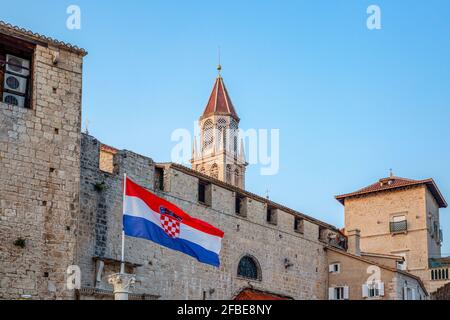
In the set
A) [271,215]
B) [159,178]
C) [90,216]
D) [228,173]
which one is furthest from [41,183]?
[228,173]

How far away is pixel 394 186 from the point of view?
4669 centimetres

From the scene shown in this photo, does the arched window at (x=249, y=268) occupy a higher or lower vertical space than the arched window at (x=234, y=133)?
lower

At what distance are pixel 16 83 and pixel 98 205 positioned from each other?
550 centimetres

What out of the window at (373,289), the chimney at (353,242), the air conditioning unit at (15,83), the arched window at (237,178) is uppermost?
the arched window at (237,178)

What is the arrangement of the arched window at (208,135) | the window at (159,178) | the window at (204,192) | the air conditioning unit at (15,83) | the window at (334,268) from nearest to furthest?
1. the air conditioning unit at (15,83)
2. the window at (159,178)
3. the window at (204,192)
4. the window at (334,268)
5. the arched window at (208,135)

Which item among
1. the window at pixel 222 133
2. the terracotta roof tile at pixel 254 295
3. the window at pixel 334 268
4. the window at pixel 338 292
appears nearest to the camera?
the terracotta roof tile at pixel 254 295

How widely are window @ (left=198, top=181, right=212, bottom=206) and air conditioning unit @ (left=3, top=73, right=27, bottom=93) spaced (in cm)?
1117

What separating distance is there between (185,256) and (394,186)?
21.8 m

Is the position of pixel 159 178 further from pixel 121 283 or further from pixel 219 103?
pixel 219 103

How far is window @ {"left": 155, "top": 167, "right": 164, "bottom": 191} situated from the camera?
94.3 ft

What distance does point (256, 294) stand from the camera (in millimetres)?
31781

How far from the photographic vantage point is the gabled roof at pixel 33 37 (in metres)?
21.1

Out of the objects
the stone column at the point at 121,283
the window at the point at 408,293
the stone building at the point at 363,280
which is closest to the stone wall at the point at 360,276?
the stone building at the point at 363,280

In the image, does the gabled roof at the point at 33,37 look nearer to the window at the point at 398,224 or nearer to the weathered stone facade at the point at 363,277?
the weathered stone facade at the point at 363,277
